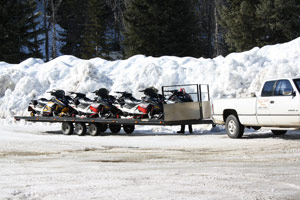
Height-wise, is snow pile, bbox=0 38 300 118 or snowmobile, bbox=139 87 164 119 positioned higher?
snow pile, bbox=0 38 300 118

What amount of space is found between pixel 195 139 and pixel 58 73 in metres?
14.4

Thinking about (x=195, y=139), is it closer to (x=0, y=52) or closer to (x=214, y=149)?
(x=214, y=149)

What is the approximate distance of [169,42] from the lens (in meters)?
38.2

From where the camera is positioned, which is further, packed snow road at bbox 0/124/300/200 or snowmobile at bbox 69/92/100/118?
snowmobile at bbox 69/92/100/118

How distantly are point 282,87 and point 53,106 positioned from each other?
898 centimetres

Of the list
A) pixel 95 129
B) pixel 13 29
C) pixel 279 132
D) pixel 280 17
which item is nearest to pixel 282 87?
pixel 279 132

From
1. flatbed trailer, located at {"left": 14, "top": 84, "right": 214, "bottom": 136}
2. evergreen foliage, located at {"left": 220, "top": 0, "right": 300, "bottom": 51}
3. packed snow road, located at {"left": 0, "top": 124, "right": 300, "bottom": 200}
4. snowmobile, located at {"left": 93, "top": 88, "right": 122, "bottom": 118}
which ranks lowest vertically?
packed snow road, located at {"left": 0, "top": 124, "right": 300, "bottom": 200}

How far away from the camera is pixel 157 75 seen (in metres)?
23.5

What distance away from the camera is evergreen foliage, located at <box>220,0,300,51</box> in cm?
3388

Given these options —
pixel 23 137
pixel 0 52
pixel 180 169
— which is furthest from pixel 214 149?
pixel 0 52

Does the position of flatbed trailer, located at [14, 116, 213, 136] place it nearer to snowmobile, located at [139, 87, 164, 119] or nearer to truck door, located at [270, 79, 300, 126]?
snowmobile, located at [139, 87, 164, 119]

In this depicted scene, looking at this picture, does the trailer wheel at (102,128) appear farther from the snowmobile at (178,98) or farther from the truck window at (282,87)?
the truck window at (282,87)

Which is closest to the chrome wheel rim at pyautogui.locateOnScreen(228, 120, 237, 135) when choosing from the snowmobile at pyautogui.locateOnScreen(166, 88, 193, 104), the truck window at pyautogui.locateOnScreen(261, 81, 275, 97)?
the truck window at pyautogui.locateOnScreen(261, 81, 275, 97)

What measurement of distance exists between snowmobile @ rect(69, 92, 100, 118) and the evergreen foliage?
20.7 metres
